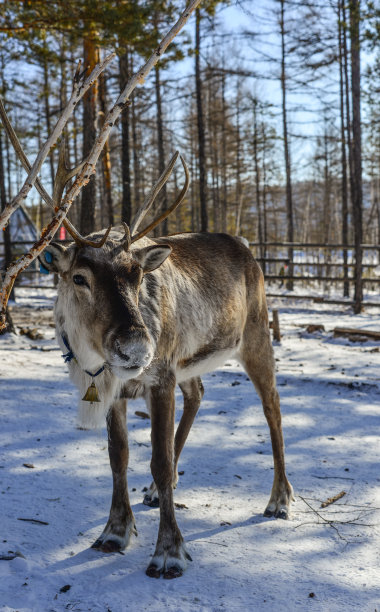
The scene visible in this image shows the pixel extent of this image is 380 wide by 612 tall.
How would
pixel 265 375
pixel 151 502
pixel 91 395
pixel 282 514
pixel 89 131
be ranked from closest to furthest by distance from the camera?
1. pixel 91 395
2. pixel 282 514
3. pixel 151 502
4. pixel 265 375
5. pixel 89 131

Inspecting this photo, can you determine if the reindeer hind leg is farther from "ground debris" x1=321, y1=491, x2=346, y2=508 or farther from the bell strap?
the bell strap

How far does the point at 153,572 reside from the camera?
247 centimetres

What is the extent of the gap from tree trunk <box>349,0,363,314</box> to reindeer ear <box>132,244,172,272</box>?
10.5m

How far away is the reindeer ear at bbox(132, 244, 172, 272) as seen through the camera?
2.64m

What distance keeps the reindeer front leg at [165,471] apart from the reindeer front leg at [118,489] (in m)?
0.27

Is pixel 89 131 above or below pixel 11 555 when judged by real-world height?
above

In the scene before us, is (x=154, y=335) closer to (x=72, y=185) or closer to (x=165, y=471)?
(x=165, y=471)

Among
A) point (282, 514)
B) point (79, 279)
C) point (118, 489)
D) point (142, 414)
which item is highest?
point (79, 279)

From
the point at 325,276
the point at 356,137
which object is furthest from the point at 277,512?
the point at 325,276

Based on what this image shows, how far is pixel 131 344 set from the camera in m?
2.15

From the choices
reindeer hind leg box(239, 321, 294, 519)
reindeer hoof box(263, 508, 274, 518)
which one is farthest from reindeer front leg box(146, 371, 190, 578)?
reindeer hind leg box(239, 321, 294, 519)

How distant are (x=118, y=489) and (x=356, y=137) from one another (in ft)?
36.5

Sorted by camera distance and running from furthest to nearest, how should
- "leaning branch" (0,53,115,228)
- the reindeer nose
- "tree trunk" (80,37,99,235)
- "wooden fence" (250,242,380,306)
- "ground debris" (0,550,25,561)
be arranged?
"wooden fence" (250,242,380,306) < "tree trunk" (80,37,99,235) < "ground debris" (0,550,25,561) < the reindeer nose < "leaning branch" (0,53,115,228)

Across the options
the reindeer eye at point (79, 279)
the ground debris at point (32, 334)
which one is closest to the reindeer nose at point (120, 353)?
the reindeer eye at point (79, 279)
